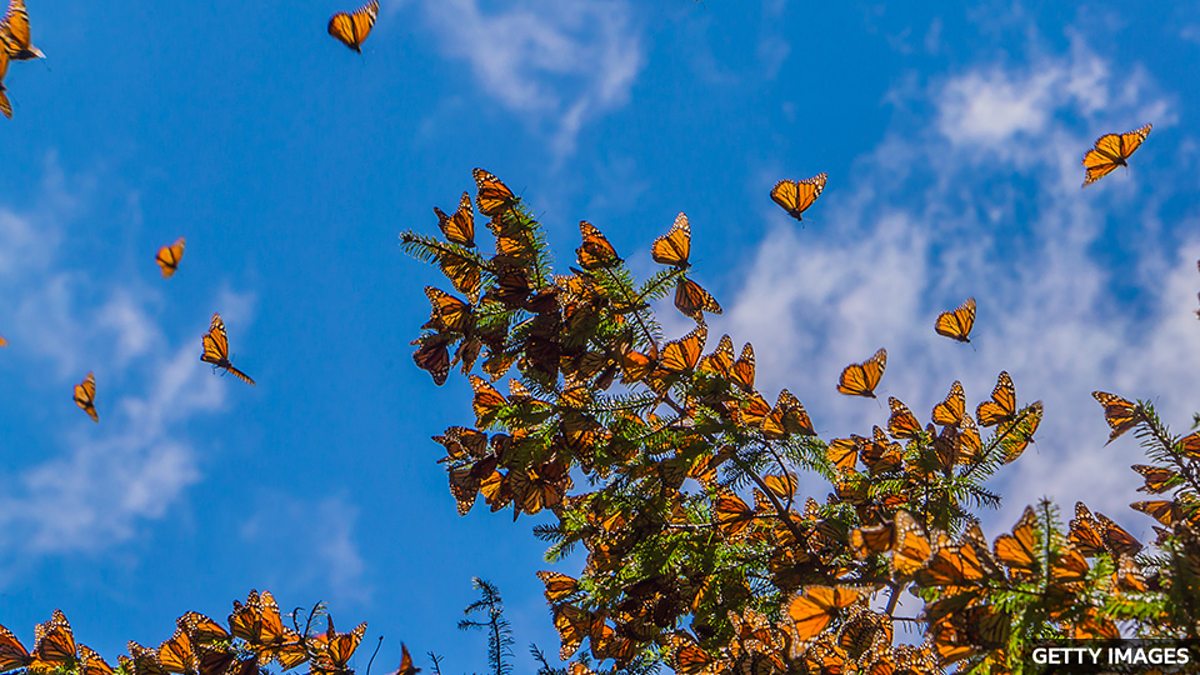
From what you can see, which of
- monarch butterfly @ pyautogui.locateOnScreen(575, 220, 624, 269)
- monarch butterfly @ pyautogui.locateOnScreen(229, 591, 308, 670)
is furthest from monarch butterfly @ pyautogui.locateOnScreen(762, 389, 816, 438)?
monarch butterfly @ pyautogui.locateOnScreen(229, 591, 308, 670)

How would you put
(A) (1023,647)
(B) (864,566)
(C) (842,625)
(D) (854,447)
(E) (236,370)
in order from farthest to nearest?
(E) (236,370) → (D) (854,447) → (B) (864,566) → (C) (842,625) → (A) (1023,647)

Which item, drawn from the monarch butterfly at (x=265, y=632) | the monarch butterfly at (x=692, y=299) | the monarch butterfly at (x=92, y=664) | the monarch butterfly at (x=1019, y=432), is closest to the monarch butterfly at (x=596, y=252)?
the monarch butterfly at (x=692, y=299)

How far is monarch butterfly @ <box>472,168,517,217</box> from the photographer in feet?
7.99

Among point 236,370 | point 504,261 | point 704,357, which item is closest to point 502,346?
point 504,261

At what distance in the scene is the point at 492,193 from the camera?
8.00 ft

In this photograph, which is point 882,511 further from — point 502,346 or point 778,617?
point 502,346

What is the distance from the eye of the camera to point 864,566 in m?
2.52

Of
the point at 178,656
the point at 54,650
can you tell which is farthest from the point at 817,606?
the point at 54,650

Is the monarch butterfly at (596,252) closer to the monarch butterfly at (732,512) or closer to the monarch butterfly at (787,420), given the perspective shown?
the monarch butterfly at (787,420)

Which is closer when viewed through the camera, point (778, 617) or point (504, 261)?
point (504, 261)

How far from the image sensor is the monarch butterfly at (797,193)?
304 cm

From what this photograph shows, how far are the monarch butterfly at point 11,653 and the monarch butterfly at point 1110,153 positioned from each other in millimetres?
4260

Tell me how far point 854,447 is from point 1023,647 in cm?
104

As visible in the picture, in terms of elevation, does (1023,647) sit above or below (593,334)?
below
